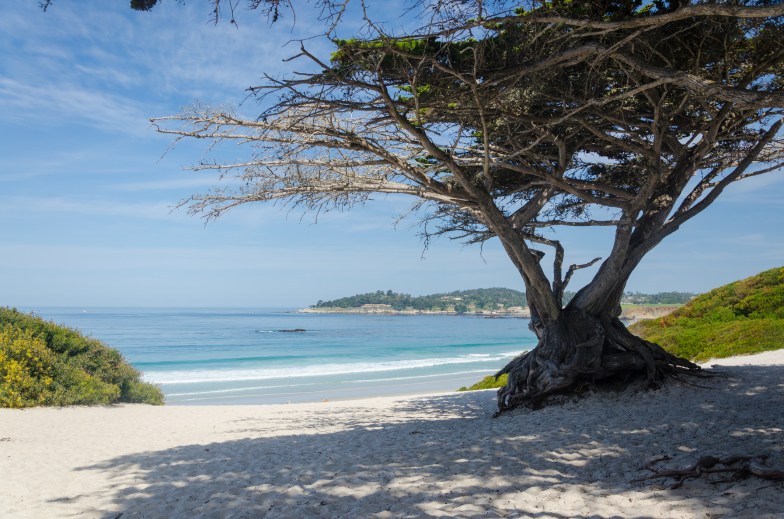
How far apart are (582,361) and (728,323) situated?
11.5 metres

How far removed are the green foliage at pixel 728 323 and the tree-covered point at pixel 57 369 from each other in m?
14.4

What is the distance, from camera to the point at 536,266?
880 centimetres

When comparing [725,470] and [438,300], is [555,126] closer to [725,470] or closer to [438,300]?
[725,470]

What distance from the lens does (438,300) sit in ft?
398

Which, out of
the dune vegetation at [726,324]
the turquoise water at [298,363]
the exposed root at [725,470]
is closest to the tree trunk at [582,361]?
the exposed root at [725,470]

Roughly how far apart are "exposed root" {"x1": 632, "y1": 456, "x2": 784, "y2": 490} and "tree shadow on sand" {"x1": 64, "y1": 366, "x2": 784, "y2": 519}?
0.07m

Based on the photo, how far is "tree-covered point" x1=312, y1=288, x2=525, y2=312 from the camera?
10850 cm

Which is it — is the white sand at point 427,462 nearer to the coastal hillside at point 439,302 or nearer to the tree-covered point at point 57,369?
the tree-covered point at point 57,369

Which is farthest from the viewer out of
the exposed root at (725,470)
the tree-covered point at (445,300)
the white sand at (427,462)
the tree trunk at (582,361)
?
the tree-covered point at (445,300)

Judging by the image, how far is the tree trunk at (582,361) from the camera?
858cm

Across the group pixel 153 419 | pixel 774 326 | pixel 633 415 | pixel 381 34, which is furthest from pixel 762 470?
pixel 774 326

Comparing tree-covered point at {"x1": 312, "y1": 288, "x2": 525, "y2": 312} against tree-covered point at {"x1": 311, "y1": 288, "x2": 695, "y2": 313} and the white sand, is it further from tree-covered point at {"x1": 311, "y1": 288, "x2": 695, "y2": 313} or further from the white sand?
the white sand

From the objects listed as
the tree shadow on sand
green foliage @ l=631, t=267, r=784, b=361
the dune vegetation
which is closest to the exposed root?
the tree shadow on sand

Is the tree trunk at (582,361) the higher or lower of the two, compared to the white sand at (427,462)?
higher
